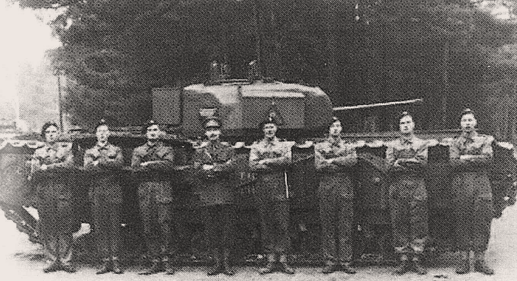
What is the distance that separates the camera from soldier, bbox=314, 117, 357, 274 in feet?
27.3

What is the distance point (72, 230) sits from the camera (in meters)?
8.97

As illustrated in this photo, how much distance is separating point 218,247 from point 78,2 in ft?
41.0

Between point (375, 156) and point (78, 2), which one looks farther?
point (78, 2)

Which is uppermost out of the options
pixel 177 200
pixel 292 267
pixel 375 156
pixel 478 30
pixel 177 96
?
pixel 478 30

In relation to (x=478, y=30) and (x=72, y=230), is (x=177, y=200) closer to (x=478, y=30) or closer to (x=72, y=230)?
(x=72, y=230)

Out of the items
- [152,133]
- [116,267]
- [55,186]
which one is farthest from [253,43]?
[116,267]

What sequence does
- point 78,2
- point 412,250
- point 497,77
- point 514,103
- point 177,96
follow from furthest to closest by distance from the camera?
point 514,103 < point 497,77 < point 78,2 < point 177,96 < point 412,250

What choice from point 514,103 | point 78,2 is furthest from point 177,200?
point 514,103

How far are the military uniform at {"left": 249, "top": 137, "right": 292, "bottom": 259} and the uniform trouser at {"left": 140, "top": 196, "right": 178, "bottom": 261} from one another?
1.21 metres

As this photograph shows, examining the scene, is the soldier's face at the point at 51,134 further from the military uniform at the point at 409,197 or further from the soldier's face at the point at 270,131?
the military uniform at the point at 409,197

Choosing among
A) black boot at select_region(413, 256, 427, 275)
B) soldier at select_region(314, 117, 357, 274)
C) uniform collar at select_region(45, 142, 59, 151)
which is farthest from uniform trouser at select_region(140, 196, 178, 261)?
black boot at select_region(413, 256, 427, 275)

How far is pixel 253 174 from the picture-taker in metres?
9.05

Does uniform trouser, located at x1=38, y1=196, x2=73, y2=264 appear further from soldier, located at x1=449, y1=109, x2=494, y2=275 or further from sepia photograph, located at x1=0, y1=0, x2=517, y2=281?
soldier, located at x1=449, y1=109, x2=494, y2=275

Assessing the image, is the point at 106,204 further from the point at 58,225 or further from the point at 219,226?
the point at 219,226
